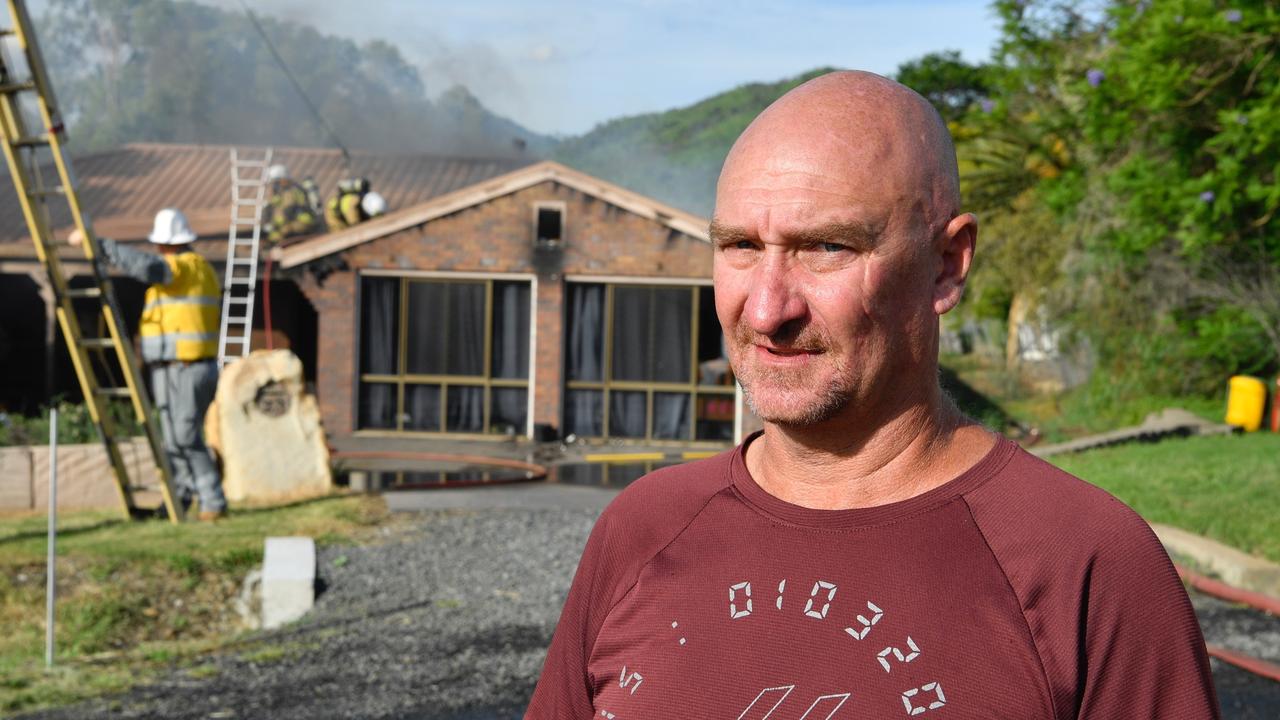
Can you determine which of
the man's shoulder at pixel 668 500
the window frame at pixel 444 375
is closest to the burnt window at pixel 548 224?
the window frame at pixel 444 375

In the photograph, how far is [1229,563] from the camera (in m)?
8.80

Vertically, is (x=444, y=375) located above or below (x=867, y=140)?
below

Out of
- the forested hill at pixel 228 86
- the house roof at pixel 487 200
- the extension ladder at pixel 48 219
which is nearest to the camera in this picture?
the extension ladder at pixel 48 219

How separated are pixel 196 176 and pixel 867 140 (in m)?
27.9

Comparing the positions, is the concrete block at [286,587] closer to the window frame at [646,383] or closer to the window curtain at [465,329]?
the window frame at [646,383]

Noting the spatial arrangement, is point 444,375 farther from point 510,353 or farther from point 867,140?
point 867,140

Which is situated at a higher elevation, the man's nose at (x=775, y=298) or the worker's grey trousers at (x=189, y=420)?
the man's nose at (x=775, y=298)

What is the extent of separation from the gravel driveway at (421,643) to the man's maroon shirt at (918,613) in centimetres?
468

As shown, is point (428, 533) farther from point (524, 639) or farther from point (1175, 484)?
point (1175, 484)

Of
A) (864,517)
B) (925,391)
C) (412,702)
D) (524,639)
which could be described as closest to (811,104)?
(925,391)

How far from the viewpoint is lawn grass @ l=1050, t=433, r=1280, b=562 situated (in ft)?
33.0

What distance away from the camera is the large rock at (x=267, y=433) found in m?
12.5

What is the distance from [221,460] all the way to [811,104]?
11533mm

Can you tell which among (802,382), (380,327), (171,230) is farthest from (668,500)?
(380,327)
